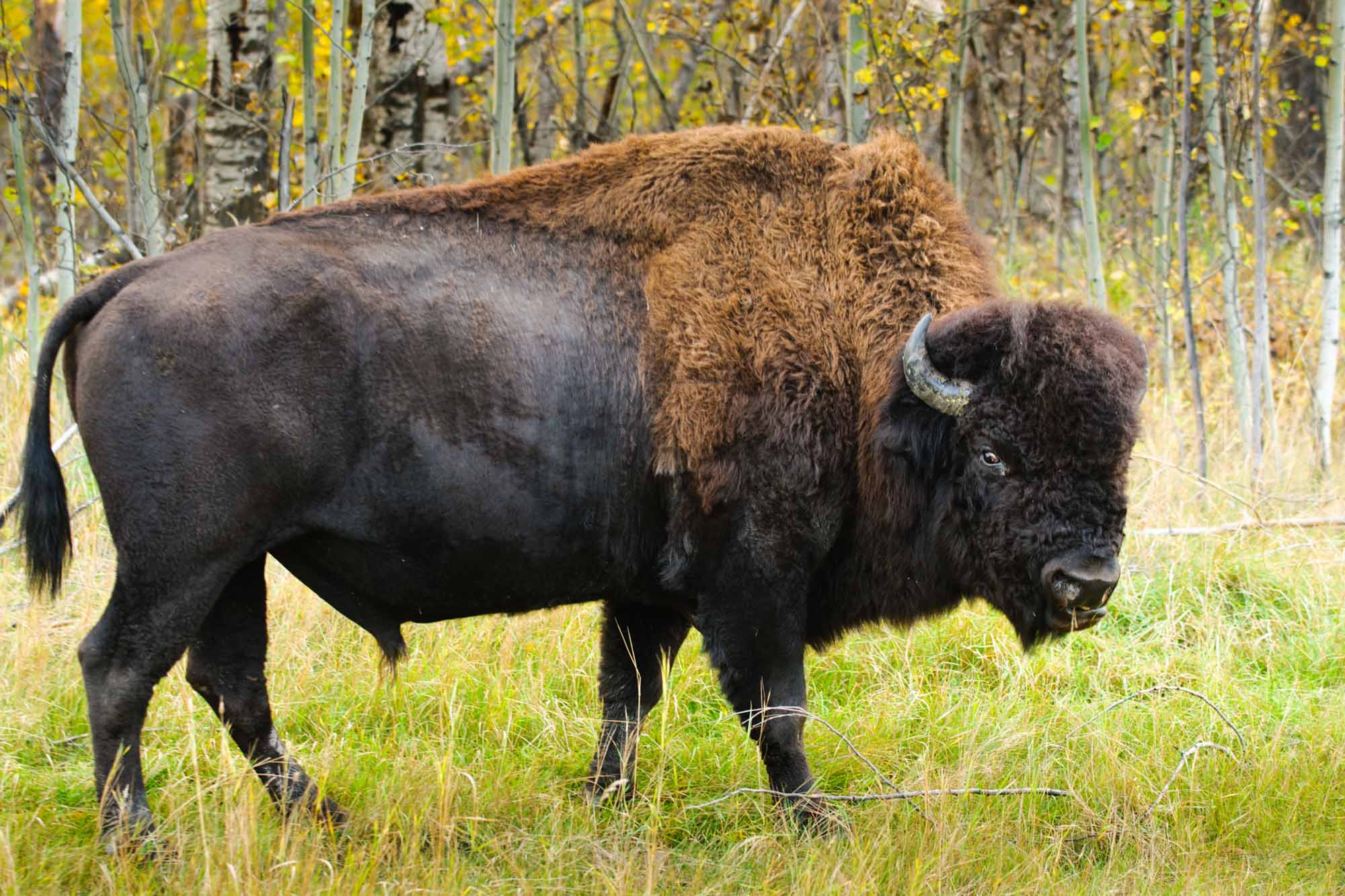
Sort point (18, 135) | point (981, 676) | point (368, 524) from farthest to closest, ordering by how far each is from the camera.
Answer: point (18, 135) → point (981, 676) → point (368, 524)

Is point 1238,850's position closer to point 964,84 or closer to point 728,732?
point 728,732

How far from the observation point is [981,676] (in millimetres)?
5121

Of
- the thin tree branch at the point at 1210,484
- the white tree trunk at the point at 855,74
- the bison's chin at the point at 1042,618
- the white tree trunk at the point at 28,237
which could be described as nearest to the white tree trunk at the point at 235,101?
the white tree trunk at the point at 28,237

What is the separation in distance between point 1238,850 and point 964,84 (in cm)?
692

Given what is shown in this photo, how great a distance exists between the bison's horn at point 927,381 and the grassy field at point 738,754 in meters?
1.28

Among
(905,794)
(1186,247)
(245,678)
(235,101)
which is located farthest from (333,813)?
(235,101)

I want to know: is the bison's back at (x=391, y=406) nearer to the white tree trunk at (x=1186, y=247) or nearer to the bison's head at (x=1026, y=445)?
the bison's head at (x=1026, y=445)

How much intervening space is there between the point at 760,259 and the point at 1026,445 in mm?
1044

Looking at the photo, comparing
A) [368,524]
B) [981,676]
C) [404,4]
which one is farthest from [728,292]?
[404,4]

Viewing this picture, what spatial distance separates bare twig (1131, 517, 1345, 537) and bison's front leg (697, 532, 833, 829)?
9.36 ft

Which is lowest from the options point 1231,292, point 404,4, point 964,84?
point 1231,292

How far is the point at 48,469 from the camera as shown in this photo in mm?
3594

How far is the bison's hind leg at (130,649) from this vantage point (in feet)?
11.2

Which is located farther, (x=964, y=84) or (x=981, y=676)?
(x=964, y=84)
